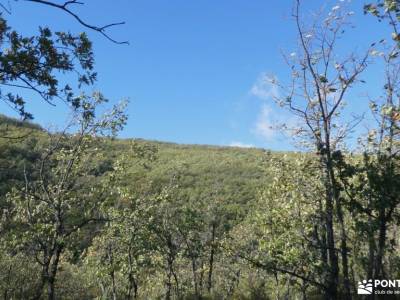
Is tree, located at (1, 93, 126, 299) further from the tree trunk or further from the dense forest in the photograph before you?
the tree trunk

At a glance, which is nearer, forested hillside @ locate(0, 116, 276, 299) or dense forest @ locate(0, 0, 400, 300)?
dense forest @ locate(0, 0, 400, 300)

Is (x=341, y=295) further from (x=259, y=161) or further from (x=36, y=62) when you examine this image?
(x=36, y=62)

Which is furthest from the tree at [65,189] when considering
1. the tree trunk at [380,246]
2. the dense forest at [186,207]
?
the tree trunk at [380,246]

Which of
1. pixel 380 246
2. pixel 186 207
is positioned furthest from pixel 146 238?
pixel 380 246

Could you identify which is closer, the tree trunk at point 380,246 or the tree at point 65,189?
the tree trunk at point 380,246

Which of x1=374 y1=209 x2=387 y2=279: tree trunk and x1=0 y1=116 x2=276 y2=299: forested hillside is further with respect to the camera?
x1=0 y1=116 x2=276 y2=299: forested hillside

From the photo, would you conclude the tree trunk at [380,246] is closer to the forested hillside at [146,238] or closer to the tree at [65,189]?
the forested hillside at [146,238]

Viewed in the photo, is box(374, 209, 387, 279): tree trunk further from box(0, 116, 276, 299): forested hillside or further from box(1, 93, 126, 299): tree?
box(1, 93, 126, 299): tree

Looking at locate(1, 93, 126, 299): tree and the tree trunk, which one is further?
locate(1, 93, 126, 299): tree

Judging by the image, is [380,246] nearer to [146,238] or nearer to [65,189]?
[65,189]

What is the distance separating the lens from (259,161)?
685 inches

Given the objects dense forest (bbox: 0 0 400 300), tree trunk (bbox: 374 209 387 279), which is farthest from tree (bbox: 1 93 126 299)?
tree trunk (bbox: 374 209 387 279)

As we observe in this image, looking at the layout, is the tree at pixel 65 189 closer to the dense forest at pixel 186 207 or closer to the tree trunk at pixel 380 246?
the dense forest at pixel 186 207

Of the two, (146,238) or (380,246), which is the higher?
(146,238)
